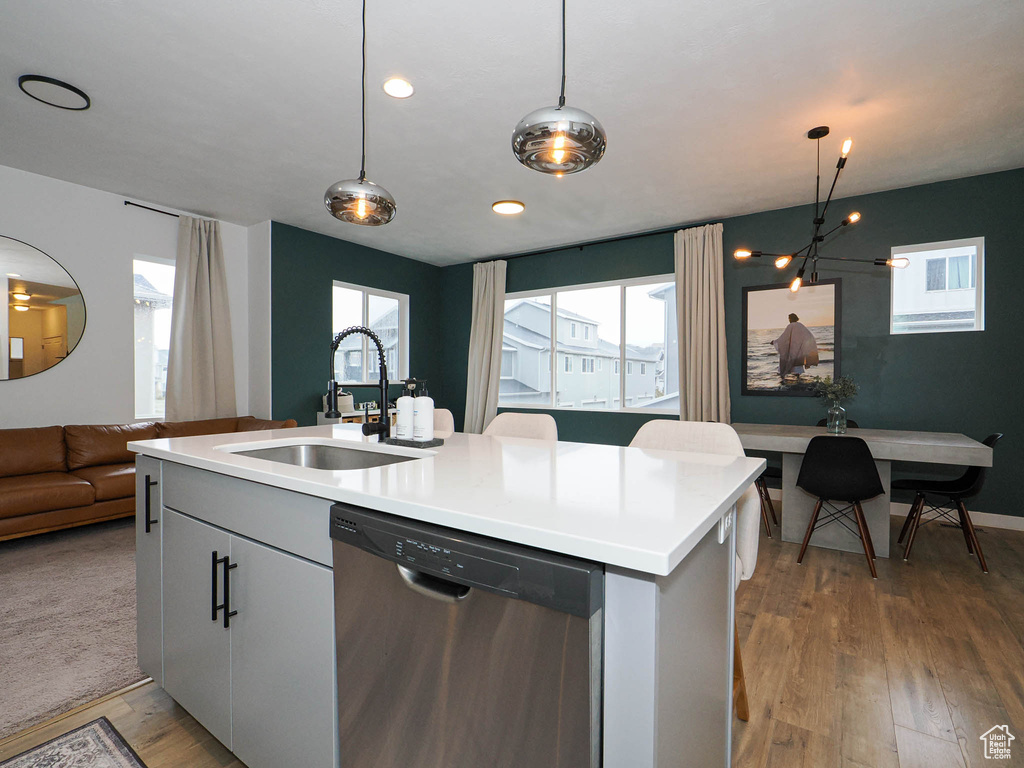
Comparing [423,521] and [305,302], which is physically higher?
[305,302]

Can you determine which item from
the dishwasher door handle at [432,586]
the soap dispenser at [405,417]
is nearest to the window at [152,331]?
the soap dispenser at [405,417]

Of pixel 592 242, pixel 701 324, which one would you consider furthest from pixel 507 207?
pixel 701 324

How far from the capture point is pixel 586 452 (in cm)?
158

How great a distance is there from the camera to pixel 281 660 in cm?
120

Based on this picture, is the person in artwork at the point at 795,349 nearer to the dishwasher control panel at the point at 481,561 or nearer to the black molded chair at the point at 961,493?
the black molded chair at the point at 961,493

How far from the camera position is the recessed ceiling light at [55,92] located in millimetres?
2473

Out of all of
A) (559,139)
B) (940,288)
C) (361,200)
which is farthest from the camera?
Answer: (940,288)

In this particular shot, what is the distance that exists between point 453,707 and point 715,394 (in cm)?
423

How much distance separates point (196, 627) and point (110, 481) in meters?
2.75

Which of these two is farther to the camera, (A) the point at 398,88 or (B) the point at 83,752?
(A) the point at 398,88

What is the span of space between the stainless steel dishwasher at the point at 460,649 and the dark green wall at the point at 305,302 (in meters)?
4.23

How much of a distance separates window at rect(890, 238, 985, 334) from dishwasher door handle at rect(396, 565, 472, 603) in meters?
4.50

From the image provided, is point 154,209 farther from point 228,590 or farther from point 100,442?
point 228,590

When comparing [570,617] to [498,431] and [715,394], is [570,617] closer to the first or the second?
[498,431]
